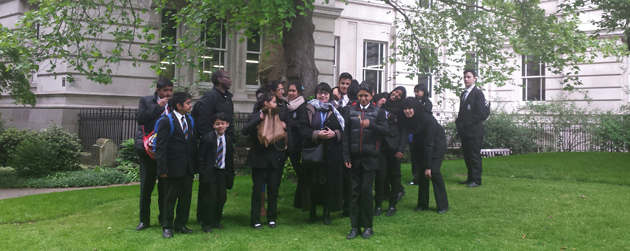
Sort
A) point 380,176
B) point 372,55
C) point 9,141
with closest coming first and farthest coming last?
point 380,176 → point 9,141 → point 372,55

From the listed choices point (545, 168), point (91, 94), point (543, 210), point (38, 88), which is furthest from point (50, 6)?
point (545, 168)

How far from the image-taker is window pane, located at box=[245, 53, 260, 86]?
19.1 meters

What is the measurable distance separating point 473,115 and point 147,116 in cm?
653

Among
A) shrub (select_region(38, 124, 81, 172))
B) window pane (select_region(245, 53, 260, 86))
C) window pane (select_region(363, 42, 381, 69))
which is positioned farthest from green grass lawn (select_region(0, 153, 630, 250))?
window pane (select_region(363, 42, 381, 69))

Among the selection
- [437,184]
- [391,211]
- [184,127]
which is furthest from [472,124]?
[184,127]

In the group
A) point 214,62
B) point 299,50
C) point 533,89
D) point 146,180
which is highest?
point 214,62

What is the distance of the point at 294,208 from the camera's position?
8.80 metres

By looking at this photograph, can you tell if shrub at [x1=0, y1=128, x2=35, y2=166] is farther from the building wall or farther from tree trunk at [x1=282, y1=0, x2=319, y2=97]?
tree trunk at [x1=282, y1=0, x2=319, y2=97]

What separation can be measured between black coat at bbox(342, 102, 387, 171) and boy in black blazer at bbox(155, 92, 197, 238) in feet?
6.66

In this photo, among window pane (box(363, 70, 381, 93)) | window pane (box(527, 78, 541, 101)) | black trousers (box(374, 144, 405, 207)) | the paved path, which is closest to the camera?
black trousers (box(374, 144, 405, 207))

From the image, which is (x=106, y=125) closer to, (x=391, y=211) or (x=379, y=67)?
(x=391, y=211)

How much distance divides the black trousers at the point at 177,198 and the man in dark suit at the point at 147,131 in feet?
0.88

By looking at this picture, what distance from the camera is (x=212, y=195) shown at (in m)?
6.92

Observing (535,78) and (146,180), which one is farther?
(535,78)
